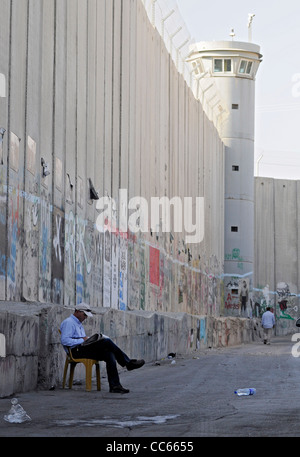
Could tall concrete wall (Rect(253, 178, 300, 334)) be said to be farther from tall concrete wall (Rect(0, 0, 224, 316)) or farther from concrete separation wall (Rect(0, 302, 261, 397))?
concrete separation wall (Rect(0, 302, 261, 397))

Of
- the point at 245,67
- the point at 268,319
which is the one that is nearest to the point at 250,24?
the point at 245,67

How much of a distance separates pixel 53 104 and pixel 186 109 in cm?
1958

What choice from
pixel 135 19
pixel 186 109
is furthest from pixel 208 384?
pixel 186 109

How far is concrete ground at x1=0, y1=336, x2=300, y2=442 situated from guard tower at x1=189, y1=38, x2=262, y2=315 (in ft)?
114

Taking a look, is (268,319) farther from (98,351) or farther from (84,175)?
(98,351)

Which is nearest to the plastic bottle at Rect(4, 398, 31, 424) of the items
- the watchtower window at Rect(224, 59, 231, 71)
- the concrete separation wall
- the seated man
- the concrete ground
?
the concrete ground

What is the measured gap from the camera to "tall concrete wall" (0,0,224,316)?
15.0m

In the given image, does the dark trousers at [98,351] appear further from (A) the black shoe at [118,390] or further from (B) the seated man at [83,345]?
(A) the black shoe at [118,390]

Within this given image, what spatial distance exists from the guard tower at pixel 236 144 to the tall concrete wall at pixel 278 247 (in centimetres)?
839

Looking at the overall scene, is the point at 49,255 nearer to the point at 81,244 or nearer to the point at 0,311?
the point at 81,244

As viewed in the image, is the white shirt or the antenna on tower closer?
the white shirt

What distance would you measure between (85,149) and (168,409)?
11.1 meters

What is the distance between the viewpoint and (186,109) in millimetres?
36656

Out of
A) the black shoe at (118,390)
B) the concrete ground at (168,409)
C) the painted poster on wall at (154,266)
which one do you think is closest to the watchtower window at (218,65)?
the painted poster on wall at (154,266)
